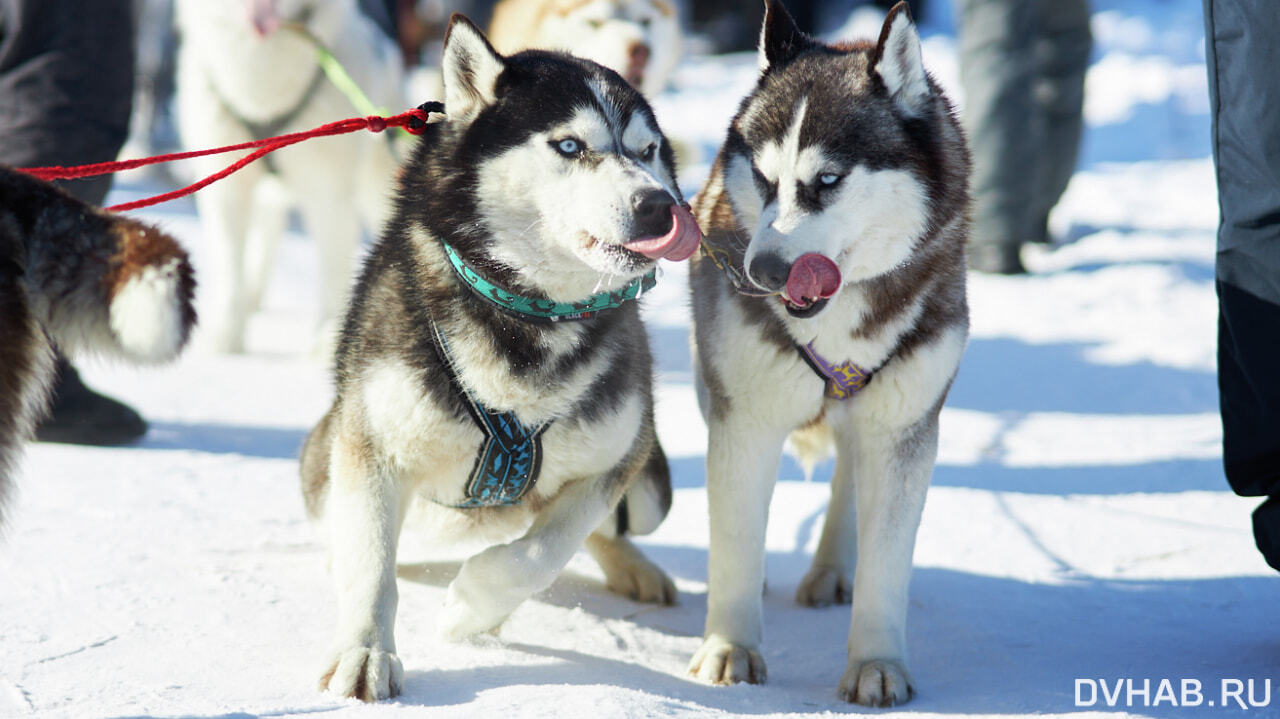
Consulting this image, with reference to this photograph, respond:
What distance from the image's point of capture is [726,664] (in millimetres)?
2236

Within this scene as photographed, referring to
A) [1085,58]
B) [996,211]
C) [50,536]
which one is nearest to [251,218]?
[50,536]

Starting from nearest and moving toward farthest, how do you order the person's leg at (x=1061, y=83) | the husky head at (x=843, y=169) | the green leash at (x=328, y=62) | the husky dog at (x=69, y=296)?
1. the husky dog at (x=69, y=296)
2. the husky head at (x=843, y=169)
3. the green leash at (x=328, y=62)
4. the person's leg at (x=1061, y=83)

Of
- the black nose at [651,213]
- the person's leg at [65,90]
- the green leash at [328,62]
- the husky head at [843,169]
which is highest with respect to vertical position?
the green leash at [328,62]

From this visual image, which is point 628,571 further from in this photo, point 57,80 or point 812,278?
point 57,80

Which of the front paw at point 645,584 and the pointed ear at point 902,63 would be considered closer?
the pointed ear at point 902,63

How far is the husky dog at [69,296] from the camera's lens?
1.71 metres

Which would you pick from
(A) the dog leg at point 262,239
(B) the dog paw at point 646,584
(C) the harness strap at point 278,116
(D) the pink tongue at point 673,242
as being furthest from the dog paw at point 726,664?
(A) the dog leg at point 262,239

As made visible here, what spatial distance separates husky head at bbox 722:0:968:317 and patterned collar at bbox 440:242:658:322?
266 mm

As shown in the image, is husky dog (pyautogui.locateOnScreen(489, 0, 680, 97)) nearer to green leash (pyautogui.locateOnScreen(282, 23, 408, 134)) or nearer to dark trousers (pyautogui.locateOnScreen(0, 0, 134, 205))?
green leash (pyautogui.locateOnScreen(282, 23, 408, 134))

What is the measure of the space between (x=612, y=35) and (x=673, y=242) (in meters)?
3.02

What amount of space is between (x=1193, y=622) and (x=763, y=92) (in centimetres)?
147

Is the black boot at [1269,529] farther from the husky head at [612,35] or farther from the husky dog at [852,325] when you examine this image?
the husky head at [612,35]

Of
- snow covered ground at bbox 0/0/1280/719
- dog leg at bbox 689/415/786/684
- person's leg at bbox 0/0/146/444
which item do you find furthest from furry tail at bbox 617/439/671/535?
person's leg at bbox 0/0/146/444

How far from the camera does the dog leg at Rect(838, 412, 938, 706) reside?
2.22 metres
